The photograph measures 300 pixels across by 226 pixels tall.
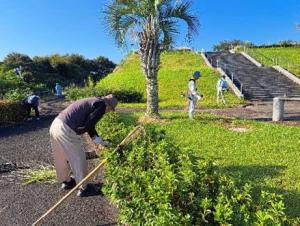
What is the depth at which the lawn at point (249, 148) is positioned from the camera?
704 cm

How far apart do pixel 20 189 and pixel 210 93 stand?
20.2 meters

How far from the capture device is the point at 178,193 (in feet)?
14.2

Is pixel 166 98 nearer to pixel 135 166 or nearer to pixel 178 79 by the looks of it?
pixel 178 79

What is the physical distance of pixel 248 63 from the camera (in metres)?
40.6

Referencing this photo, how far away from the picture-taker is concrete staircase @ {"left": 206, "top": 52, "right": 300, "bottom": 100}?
27.9 metres

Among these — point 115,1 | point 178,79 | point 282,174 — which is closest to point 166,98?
point 178,79

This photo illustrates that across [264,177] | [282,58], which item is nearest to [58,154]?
[264,177]

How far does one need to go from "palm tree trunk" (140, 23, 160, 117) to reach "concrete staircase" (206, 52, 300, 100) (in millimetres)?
13417

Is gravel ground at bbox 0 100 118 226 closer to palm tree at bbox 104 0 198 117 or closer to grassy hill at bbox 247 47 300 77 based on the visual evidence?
palm tree at bbox 104 0 198 117

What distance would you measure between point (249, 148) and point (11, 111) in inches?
389

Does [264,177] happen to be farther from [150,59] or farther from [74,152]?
[150,59]

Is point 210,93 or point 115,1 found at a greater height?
point 115,1

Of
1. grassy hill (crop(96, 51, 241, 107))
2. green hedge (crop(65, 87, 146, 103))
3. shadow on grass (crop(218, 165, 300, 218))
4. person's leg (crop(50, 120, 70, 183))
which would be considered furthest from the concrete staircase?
person's leg (crop(50, 120, 70, 183))

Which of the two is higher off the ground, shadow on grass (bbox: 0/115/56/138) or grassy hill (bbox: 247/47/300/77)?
grassy hill (bbox: 247/47/300/77)
